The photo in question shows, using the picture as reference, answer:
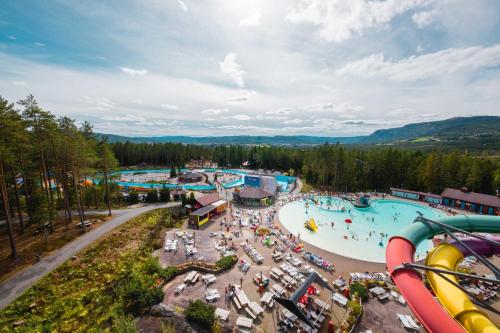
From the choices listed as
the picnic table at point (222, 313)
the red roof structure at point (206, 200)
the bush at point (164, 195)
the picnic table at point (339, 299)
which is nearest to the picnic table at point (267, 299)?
the picnic table at point (222, 313)

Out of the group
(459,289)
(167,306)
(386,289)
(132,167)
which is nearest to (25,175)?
(167,306)

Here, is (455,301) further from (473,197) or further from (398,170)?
(398,170)

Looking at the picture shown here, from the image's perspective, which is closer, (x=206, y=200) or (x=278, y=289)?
(x=278, y=289)

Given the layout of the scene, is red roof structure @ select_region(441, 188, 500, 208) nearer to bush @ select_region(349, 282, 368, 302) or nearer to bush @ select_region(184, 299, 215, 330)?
bush @ select_region(349, 282, 368, 302)

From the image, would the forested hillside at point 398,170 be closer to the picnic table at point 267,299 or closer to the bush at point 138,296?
the picnic table at point 267,299

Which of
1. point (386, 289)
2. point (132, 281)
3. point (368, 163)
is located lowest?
point (386, 289)

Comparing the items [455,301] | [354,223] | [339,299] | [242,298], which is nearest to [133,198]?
[242,298]

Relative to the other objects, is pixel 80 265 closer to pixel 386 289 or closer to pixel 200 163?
pixel 386 289
